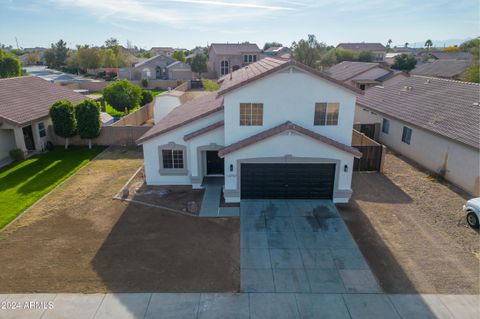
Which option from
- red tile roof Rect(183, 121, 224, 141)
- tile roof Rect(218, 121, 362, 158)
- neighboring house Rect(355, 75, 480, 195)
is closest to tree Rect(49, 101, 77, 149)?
red tile roof Rect(183, 121, 224, 141)

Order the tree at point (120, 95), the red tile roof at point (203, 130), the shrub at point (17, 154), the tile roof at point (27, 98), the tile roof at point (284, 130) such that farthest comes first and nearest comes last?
the tree at point (120, 95) < the tile roof at point (27, 98) < the shrub at point (17, 154) < the red tile roof at point (203, 130) < the tile roof at point (284, 130)

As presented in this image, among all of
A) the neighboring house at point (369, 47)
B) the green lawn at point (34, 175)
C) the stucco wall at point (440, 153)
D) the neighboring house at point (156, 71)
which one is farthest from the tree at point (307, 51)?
the green lawn at point (34, 175)

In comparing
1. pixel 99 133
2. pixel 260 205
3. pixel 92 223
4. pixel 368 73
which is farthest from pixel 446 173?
pixel 368 73

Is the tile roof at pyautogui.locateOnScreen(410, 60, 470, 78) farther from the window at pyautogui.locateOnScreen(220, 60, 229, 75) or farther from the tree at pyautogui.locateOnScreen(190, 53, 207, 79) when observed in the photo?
the tree at pyautogui.locateOnScreen(190, 53, 207, 79)

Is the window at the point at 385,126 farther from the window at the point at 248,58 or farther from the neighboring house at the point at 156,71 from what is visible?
the neighboring house at the point at 156,71

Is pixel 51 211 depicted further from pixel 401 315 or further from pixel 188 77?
pixel 188 77

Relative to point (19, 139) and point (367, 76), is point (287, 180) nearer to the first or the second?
point (19, 139)
